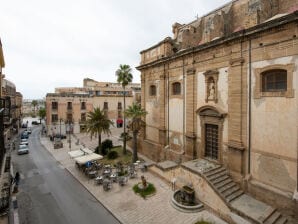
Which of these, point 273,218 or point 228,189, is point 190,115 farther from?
point 273,218

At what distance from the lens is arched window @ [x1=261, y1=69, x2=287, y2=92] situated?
11.0 metres

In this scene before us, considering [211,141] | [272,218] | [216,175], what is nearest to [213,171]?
[216,175]

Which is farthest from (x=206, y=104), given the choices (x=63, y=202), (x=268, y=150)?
(x=63, y=202)

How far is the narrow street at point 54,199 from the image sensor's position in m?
11.5

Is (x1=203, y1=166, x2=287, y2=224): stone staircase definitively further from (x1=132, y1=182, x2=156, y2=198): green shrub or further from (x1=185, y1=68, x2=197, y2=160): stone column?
(x1=132, y1=182, x2=156, y2=198): green shrub

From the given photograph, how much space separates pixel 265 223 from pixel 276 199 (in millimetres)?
1812

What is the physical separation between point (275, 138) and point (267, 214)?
4.24m

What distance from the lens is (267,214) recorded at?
10.3 metres

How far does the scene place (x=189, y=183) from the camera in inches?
519

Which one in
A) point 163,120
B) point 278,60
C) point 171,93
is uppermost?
point 278,60

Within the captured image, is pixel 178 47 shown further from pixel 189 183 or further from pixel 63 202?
pixel 63 202

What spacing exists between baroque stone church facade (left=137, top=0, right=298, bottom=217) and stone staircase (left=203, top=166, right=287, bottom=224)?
0.52 meters

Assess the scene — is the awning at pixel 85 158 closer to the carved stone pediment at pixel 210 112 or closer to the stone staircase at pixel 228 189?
the stone staircase at pixel 228 189

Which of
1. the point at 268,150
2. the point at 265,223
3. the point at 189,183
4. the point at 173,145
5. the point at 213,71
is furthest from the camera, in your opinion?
the point at 173,145
